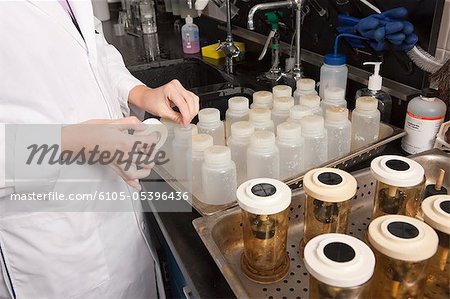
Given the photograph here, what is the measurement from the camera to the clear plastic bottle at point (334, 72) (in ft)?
4.27

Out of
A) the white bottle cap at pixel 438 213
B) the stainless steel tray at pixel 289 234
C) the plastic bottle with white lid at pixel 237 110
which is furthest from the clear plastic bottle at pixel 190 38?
the white bottle cap at pixel 438 213

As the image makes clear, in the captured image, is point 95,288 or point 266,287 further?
point 95,288

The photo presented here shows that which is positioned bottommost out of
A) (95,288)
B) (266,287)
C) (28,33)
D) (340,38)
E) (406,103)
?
(95,288)

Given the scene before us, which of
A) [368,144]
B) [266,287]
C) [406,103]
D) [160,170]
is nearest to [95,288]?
[160,170]

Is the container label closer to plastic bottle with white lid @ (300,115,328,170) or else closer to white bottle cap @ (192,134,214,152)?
plastic bottle with white lid @ (300,115,328,170)

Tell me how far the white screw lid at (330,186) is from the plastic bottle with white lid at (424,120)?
422 mm

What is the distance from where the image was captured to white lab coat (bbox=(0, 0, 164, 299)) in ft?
2.43

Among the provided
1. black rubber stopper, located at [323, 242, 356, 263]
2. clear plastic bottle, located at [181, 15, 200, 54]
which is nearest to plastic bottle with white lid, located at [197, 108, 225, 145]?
black rubber stopper, located at [323, 242, 356, 263]

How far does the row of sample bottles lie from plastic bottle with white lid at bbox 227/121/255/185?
0.79 ft

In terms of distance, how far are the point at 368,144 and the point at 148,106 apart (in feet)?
1.84

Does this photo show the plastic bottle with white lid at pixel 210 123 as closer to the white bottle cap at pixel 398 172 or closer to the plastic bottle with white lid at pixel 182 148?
the plastic bottle with white lid at pixel 182 148

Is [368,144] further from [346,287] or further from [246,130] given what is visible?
[346,287]

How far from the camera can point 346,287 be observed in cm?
55

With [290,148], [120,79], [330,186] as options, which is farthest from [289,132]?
[120,79]
